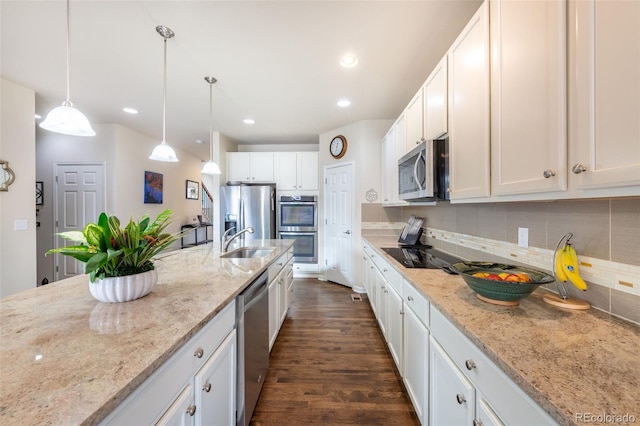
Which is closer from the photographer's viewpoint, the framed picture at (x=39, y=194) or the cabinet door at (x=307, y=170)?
the framed picture at (x=39, y=194)

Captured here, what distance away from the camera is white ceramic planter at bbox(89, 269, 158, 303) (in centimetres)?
92

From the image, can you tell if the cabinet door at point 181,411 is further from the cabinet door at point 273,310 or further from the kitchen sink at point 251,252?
the kitchen sink at point 251,252

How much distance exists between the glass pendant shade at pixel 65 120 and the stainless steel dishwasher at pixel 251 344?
143cm

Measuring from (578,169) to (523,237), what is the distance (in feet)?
2.28

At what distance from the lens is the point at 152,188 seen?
461 centimetres

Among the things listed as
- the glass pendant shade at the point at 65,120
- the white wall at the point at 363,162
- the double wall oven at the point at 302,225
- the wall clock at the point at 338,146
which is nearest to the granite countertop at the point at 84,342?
the glass pendant shade at the point at 65,120

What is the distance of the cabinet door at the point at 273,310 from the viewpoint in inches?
73.5

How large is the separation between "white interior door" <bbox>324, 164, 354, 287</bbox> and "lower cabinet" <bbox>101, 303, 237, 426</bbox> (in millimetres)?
2749

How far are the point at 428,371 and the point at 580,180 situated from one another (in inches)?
41.2

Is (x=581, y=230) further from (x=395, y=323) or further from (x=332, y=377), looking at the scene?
(x=332, y=377)

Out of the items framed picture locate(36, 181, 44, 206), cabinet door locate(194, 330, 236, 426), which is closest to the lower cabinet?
cabinet door locate(194, 330, 236, 426)

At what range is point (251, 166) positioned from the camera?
4.36 meters

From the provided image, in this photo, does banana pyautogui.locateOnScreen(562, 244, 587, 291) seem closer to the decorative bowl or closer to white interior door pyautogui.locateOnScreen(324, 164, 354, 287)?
the decorative bowl

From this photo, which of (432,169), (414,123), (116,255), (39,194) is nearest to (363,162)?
(414,123)
